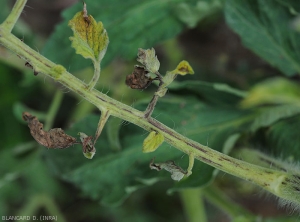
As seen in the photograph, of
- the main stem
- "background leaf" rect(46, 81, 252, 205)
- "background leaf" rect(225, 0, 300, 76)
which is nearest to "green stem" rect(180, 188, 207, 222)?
"background leaf" rect(46, 81, 252, 205)

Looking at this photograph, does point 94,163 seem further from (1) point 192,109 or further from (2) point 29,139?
(2) point 29,139

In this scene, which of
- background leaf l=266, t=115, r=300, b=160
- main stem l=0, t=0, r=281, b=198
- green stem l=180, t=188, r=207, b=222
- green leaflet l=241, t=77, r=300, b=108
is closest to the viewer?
main stem l=0, t=0, r=281, b=198

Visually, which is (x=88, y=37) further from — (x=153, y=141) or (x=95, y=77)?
(x=153, y=141)

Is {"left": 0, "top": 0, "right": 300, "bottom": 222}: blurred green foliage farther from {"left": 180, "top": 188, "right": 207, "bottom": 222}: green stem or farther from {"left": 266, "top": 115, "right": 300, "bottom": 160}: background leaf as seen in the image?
{"left": 180, "top": 188, "right": 207, "bottom": 222}: green stem

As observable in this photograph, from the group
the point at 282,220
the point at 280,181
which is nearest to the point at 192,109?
the point at 282,220

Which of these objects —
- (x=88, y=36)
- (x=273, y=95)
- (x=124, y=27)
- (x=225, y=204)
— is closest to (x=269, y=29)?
(x=273, y=95)

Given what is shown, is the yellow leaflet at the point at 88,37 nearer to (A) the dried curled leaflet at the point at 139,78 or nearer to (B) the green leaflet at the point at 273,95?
(A) the dried curled leaflet at the point at 139,78

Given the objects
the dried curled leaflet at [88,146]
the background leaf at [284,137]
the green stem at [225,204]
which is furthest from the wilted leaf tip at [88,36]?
the green stem at [225,204]
